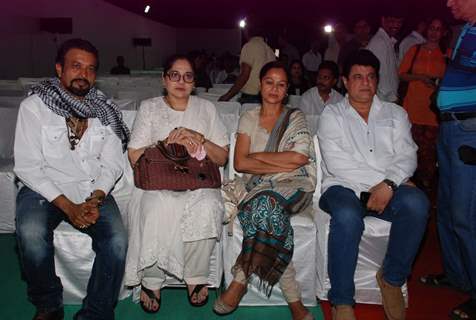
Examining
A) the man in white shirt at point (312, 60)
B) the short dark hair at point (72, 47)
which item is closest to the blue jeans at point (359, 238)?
the short dark hair at point (72, 47)

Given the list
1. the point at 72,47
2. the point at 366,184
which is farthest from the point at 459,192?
the point at 72,47

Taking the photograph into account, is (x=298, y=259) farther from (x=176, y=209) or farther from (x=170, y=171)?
(x=170, y=171)

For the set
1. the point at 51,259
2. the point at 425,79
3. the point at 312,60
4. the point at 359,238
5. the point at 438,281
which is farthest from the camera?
the point at 312,60

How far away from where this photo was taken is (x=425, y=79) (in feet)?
13.2

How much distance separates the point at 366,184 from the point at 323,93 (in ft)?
5.27

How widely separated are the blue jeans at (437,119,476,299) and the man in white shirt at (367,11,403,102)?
6.48 feet

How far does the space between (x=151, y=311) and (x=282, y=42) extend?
230 inches

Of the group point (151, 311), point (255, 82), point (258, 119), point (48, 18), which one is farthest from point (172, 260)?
point (48, 18)

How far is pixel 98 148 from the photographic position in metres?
2.64

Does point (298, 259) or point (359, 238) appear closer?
point (359, 238)

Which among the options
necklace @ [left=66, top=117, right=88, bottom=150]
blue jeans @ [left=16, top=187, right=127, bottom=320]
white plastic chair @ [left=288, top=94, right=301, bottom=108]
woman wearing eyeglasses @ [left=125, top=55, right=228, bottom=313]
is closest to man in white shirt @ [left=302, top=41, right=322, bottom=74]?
white plastic chair @ [left=288, top=94, right=301, bottom=108]

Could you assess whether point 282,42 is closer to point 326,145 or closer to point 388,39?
point 388,39

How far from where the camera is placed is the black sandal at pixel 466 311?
2531 mm

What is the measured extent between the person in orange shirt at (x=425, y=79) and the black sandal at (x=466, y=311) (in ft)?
6.06
